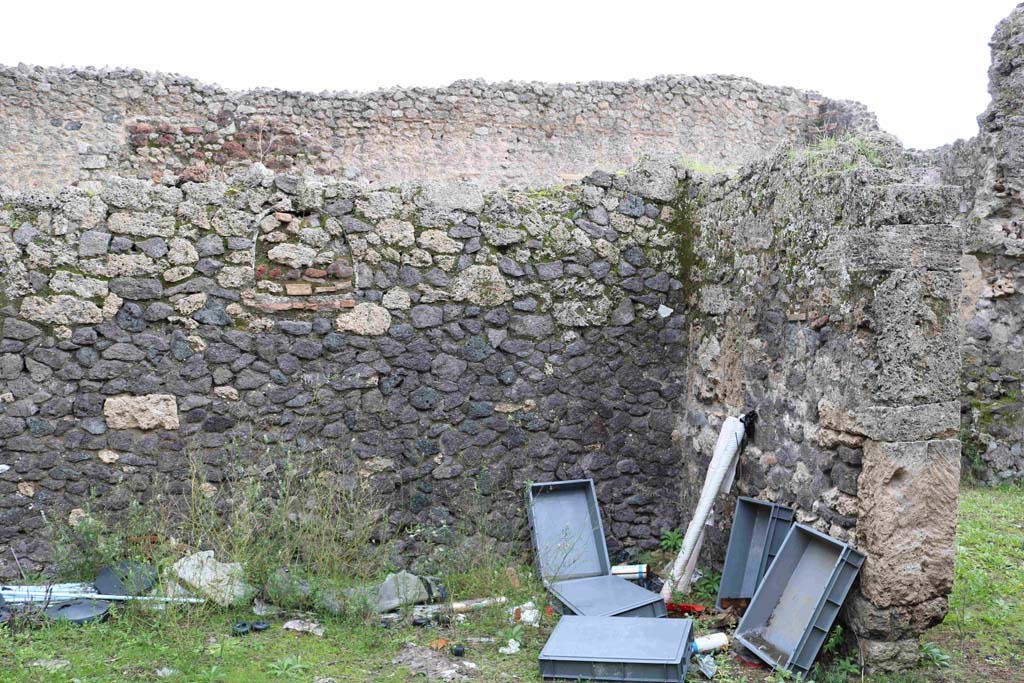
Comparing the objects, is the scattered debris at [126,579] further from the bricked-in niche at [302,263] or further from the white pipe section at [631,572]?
the white pipe section at [631,572]

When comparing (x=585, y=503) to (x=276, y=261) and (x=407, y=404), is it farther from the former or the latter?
(x=276, y=261)

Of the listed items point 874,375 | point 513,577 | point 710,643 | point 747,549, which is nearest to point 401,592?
point 513,577

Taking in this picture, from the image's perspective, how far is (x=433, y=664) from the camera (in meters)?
4.11

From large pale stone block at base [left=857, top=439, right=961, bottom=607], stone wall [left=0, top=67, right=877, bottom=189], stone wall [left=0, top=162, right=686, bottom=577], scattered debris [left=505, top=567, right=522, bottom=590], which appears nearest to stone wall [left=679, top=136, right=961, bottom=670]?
large pale stone block at base [left=857, top=439, right=961, bottom=607]

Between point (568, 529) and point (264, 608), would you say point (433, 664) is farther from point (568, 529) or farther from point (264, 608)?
point (568, 529)

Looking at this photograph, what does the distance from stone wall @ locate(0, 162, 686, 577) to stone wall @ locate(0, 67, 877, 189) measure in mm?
3502

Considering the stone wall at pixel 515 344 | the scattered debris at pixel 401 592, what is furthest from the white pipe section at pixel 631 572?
the scattered debris at pixel 401 592

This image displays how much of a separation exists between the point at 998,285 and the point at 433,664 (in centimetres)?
640

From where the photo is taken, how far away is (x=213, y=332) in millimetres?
5211

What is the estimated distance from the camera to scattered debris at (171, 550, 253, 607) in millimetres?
4625

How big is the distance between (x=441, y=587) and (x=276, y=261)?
233 centimetres

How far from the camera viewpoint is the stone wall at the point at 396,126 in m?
9.49

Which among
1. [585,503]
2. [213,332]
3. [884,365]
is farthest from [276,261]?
[884,365]

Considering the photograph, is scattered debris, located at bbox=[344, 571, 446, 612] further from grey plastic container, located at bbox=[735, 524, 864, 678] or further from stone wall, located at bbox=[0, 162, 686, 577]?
grey plastic container, located at bbox=[735, 524, 864, 678]
